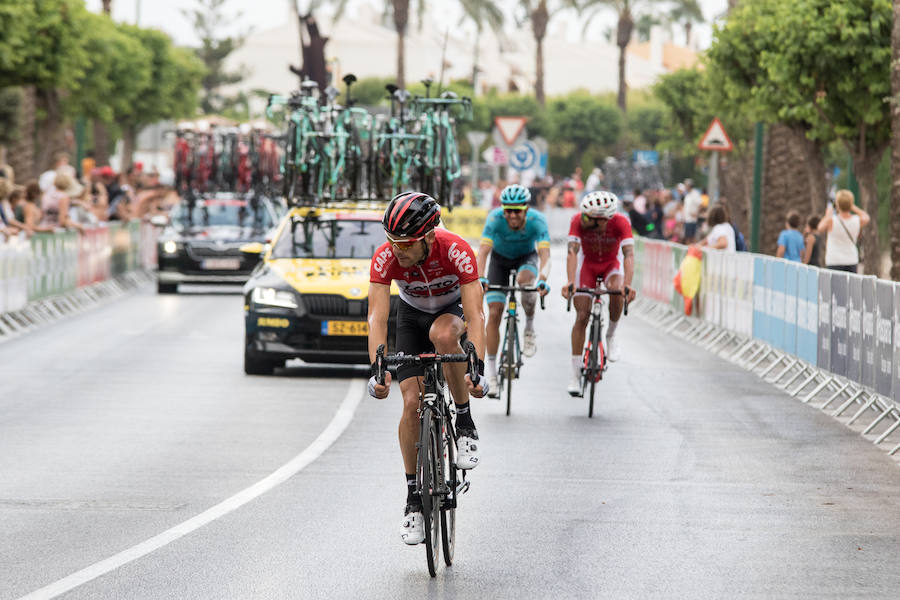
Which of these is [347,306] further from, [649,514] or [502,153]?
[502,153]

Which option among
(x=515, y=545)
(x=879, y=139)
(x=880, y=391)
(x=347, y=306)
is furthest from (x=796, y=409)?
(x=879, y=139)

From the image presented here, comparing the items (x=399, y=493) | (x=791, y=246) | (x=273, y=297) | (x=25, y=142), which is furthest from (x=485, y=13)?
(x=399, y=493)

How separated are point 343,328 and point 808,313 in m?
4.31

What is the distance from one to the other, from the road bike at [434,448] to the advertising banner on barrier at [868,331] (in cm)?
680

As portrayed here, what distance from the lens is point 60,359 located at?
19.7 metres

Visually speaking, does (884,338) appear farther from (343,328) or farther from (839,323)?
(343,328)

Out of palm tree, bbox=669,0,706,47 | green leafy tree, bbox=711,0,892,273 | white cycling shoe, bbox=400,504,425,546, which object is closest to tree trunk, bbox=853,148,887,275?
green leafy tree, bbox=711,0,892,273

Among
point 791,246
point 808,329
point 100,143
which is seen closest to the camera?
point 808,329

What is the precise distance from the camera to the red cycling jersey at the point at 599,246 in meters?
15.5

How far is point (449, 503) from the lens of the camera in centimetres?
862

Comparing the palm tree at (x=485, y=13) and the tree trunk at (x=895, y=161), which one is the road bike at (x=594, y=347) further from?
the palm tree at (x=485, y=13)

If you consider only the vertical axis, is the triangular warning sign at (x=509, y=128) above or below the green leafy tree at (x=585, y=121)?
below

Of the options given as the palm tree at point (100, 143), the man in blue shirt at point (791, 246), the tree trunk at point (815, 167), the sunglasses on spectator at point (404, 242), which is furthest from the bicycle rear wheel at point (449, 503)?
the palm tree at point (100, 143)

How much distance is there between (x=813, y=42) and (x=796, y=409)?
10.4 metres
